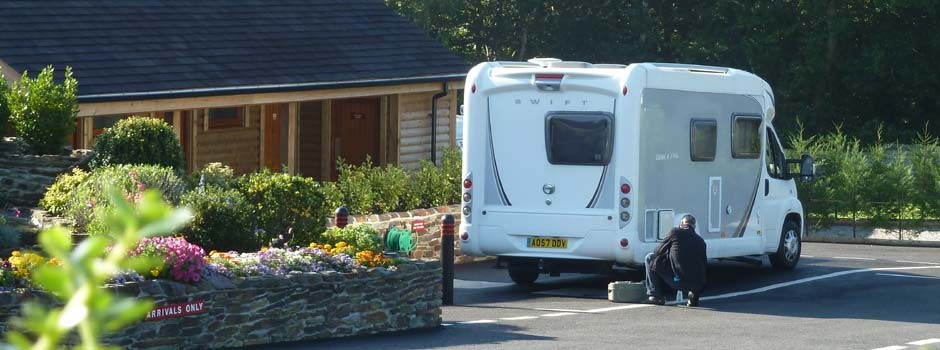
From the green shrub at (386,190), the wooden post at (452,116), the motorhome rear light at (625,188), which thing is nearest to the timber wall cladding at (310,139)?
the wooden post at (452,116)

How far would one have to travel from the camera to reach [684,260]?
48.0ft

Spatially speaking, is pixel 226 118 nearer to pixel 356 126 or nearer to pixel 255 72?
pixel 255 72

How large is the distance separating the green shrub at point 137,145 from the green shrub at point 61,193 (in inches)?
31.5

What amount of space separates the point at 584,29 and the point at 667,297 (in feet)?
91.6

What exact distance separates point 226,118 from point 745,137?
10.4 m

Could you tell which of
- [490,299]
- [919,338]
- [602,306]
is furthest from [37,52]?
[919,338]

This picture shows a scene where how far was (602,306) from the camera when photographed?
14906 mm

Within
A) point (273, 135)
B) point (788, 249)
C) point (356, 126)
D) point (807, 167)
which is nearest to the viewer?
point (807, 167)

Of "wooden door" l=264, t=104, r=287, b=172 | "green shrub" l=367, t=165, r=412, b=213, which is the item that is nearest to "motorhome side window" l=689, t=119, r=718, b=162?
"green shrub" l=367, t=165, r=412, b=213

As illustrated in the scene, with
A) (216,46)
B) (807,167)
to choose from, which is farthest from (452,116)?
(807,167)

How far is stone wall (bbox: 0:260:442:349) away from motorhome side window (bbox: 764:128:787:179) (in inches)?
240

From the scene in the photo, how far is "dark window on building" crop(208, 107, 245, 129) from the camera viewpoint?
2400 cm

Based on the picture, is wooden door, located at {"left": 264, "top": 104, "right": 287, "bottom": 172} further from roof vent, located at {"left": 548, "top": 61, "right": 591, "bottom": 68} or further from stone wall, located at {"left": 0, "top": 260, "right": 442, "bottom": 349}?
stone wall, located at {"left": 0, "top": 260, "right": 442, "bottom": 349}

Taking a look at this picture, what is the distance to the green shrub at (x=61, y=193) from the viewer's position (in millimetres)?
14867
